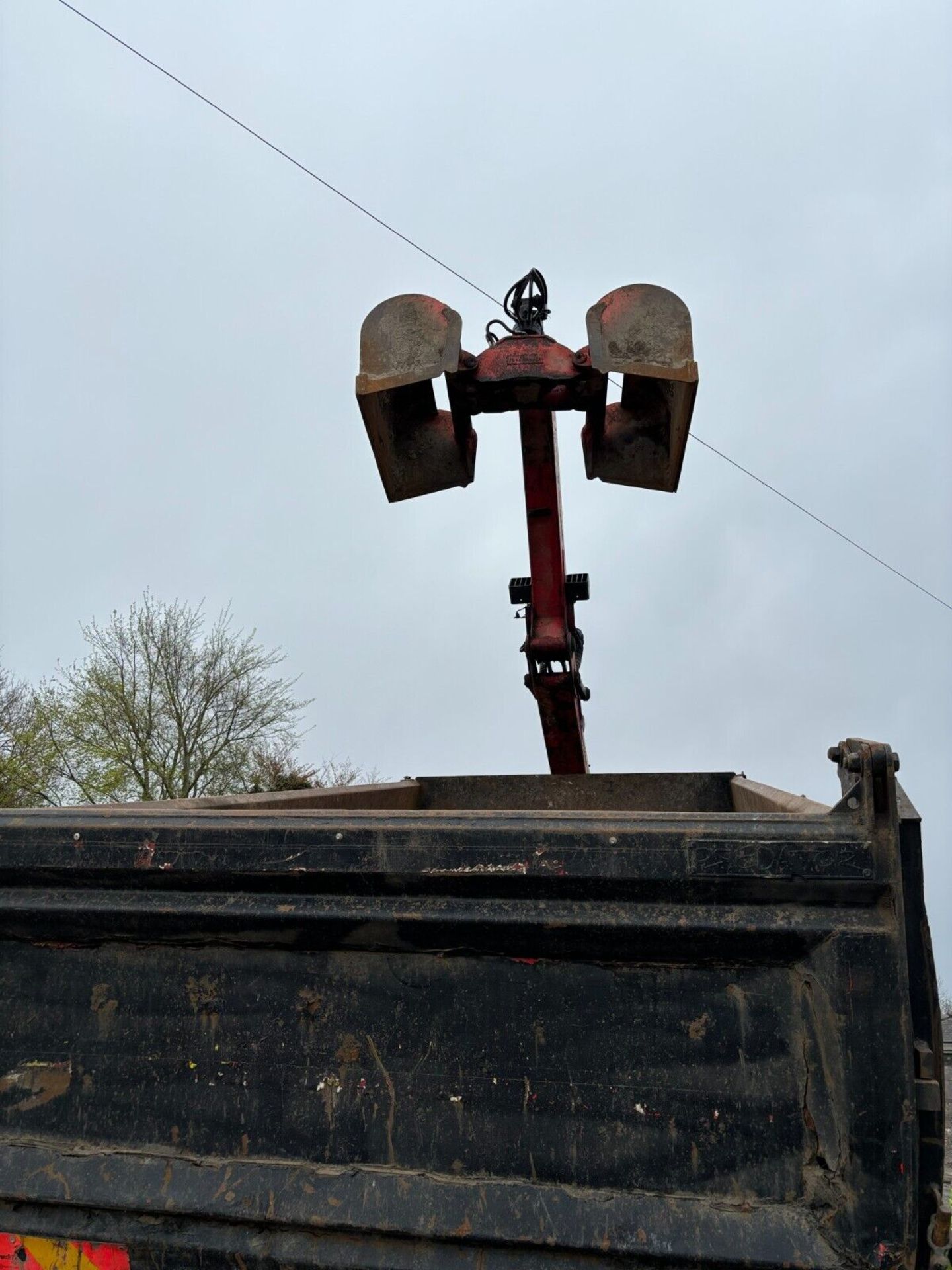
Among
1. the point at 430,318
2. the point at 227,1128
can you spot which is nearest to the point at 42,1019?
the point at 227,1128

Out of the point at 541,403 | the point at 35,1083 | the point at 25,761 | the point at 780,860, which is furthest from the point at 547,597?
the point at 25,761

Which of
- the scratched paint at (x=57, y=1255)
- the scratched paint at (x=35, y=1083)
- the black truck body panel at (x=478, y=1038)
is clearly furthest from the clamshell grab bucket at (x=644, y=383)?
the scratched paint at (x=57, y=1255)

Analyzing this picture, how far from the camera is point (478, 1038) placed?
1.31 metres

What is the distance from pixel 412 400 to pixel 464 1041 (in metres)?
2.82

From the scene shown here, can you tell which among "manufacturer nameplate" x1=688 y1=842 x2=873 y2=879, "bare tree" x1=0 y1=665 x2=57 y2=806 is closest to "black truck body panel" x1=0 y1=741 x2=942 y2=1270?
"manufacturer nameplate" x1=688 y1=842 x2=873 y2=879

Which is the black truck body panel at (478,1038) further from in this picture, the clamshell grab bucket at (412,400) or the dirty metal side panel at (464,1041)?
the clamshell grab bucket at (412,400)

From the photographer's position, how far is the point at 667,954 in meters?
1.30

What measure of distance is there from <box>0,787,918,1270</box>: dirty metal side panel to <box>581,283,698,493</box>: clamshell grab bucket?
2.05 meters

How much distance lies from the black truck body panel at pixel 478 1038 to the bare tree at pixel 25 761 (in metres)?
16.4

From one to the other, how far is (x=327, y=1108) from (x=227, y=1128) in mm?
157

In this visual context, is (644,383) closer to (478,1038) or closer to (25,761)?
(478,1038)

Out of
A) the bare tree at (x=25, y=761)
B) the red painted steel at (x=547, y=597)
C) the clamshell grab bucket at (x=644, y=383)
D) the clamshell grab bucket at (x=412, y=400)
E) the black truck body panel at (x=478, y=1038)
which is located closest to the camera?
the black truck body panel at (x=478, y=1038)

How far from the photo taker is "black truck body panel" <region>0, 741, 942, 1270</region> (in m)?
1.20

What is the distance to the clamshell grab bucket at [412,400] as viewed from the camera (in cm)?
314
